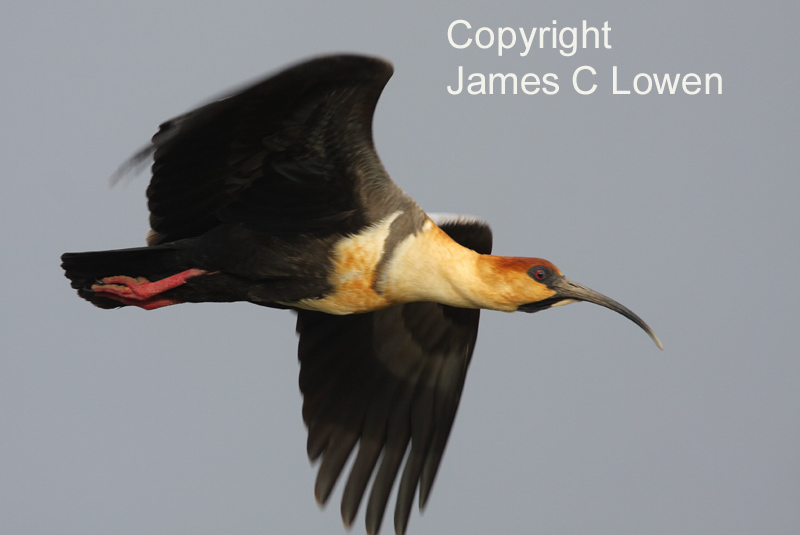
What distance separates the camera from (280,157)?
737 centimetres

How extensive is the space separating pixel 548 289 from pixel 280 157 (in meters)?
1.68

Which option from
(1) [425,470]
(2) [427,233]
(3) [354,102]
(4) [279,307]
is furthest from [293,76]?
(1) [425,470]

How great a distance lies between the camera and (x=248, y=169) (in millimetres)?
7457

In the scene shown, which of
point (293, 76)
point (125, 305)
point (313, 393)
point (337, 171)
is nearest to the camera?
point (293, 76)

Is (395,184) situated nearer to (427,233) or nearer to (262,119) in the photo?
(427,233)

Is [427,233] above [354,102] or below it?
below

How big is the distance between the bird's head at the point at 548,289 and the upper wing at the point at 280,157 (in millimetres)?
882

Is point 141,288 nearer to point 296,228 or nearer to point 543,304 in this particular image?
point 296,228

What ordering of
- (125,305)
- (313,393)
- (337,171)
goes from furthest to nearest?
(313,393) → (125,305) → (337,171)

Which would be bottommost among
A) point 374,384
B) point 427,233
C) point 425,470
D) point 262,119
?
point 425,470

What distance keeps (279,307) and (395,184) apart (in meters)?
1.16

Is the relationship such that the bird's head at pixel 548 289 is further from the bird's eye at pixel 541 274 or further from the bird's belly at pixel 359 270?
the bird's belly at pixel 359 270

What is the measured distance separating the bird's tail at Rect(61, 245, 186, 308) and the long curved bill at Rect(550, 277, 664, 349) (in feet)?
7.18

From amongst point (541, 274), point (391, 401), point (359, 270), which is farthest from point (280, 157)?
point (391, 401)
